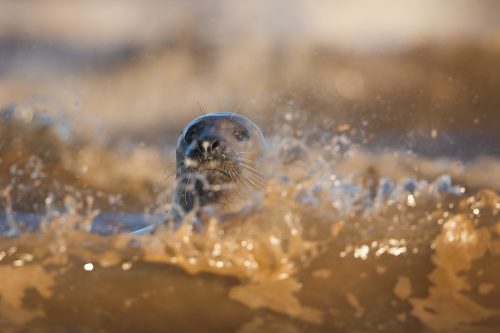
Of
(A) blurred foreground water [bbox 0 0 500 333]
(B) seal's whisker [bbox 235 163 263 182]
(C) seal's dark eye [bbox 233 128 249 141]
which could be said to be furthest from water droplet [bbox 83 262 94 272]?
(C) seal's dark eye [bbox 233 128 249 141]

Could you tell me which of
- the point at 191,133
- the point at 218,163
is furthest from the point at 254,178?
the point at 191,133

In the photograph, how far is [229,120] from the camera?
518 centimetres

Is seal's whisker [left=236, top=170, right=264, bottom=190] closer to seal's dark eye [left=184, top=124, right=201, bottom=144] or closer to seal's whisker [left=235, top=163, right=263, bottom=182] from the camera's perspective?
seal's whisker [left=235, top=163, right=263, bottom=182]

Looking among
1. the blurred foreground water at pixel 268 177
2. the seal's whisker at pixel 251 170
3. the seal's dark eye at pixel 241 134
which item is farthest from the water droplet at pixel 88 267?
the seal's dark eye at pixel 241 134

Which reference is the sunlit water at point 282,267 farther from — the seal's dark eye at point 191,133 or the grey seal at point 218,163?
the seal's dark eye at point 191,133

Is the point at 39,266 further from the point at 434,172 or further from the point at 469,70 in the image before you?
the point at 469,70

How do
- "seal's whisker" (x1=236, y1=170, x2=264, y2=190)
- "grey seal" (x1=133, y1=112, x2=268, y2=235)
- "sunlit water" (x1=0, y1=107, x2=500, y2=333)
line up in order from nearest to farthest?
1. "sunlit water" (x1=0, y1=107, x2=500, y2=333)
2. "grey seal" (x1=133, y1=112, x2=268, y2=235)
3. "seal's whisker" (x1=236, y1=170, x2=264, y2=190)

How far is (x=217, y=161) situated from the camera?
15.6ft

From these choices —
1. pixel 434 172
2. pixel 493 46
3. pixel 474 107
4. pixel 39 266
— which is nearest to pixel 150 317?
pixel 39 266

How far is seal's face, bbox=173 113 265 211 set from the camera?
4.74m

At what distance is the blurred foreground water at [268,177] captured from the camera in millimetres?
2916

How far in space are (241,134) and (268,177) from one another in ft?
3.85

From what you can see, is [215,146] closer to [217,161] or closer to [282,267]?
[217,161]

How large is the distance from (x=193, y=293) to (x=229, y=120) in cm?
241
